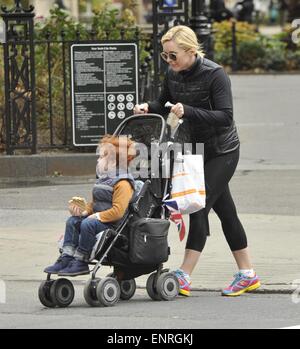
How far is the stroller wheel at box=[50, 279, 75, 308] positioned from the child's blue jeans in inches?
8.7

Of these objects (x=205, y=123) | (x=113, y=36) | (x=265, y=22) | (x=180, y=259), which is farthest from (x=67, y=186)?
(x=265, y=22)

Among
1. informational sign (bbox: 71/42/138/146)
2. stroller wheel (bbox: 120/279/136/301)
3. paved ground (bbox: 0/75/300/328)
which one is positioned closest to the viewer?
paved ground (bbox: 0/75/300/328)

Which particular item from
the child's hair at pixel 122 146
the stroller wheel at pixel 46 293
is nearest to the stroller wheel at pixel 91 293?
the stroller wheel at pixel 46 293

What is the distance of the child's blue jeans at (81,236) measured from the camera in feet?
27.4

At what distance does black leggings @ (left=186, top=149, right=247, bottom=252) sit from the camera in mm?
8836

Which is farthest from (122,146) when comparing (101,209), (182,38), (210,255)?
(210,255)

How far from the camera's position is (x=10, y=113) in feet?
49.5

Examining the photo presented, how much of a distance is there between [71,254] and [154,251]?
569mm

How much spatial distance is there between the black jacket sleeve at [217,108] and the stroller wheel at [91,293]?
132cm

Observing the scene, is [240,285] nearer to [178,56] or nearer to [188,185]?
[188,185]

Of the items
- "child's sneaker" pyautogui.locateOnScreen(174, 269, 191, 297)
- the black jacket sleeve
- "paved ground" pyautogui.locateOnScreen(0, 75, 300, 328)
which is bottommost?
"paved ground" pyautogui.locateOnScreen(0, 75, 300, 328)

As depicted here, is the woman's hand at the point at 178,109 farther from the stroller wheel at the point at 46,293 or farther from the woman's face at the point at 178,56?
the stroller wheel at the point at 46,293

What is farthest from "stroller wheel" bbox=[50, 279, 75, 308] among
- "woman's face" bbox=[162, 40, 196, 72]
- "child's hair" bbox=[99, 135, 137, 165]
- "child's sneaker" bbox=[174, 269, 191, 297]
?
"woman's face" bbox=[162, 40, 196, 72]

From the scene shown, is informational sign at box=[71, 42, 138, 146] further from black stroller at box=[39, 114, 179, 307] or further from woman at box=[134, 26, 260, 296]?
black stroller at box=[39, 114, 179, 307]
